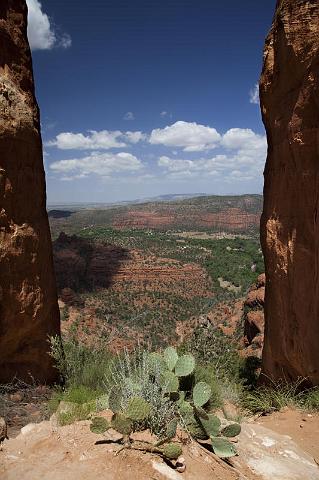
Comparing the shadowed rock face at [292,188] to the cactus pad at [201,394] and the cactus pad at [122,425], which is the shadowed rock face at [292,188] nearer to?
the cactus pad at [201,394]

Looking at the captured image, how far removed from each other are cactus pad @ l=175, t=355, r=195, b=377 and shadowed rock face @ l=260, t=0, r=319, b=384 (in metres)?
2.96

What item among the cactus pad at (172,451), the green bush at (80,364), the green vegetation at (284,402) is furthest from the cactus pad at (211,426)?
the green bush at (80,364)

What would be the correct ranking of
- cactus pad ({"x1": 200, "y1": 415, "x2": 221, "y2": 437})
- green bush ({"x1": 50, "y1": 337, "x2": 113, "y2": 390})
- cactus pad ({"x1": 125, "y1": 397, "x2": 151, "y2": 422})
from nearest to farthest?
cactus pad ({"x1": 125, "y1": 397, "x2": 151, "y2": 422}), cactus pad ({"x1": 200, "y1": 415, "x2": 221, "y2": 437}), green bush ({"x1": 50, "y1": 337, "x2": 113, "y2": 390})

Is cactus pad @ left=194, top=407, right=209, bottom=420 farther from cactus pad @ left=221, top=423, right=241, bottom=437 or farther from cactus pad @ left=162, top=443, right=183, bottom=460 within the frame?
cactus pad @ left=162, top=443, right=183, bottom=460

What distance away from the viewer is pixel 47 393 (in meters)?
8.29

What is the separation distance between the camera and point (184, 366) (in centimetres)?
620

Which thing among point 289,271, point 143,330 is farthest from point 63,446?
point 143,330

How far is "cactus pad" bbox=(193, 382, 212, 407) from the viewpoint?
5430 millimetres

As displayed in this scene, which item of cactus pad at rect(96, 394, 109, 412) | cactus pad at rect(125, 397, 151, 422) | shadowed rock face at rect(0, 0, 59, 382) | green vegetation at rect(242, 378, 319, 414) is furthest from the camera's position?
shadowed rock face at rect(0, 0, 59, 382)

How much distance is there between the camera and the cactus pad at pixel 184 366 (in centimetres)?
610

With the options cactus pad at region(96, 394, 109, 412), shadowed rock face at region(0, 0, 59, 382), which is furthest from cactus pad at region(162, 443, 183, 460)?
shadowed rock face at region(0, 0, 59, 382)

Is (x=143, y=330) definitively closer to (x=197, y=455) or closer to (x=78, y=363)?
(x=78, y=363)

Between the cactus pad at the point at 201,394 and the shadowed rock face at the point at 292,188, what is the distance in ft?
10.5

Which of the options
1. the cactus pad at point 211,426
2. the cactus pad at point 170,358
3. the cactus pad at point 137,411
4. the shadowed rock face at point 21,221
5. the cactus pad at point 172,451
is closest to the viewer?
the cactus pad at point 172,451
